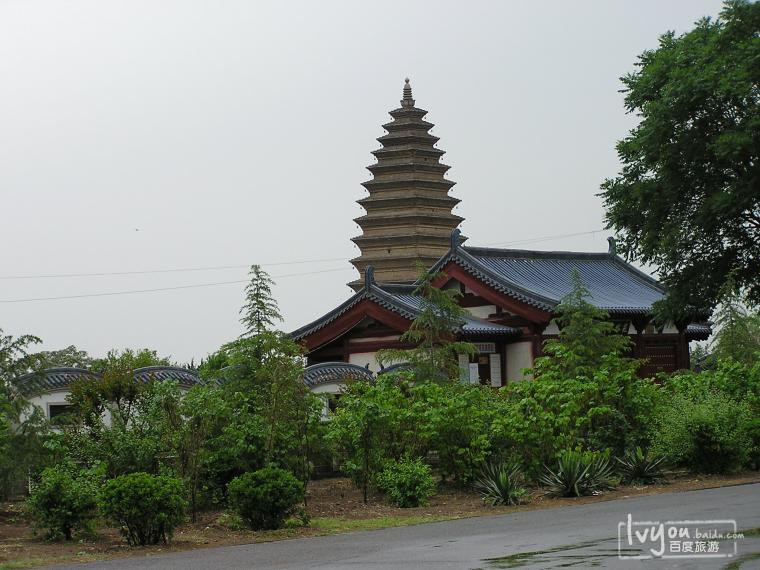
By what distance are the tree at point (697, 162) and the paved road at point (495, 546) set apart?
48.3ft

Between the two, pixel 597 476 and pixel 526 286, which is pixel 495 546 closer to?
pixel 597 476

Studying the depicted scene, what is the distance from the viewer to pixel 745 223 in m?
31.5

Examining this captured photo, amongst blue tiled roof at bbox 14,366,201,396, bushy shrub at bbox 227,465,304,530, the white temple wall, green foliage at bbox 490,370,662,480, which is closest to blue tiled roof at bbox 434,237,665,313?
the white temple wall

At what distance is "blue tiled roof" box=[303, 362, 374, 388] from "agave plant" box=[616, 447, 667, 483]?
10.1 metres

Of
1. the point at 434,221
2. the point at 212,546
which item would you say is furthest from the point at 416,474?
→ the point at 434,221

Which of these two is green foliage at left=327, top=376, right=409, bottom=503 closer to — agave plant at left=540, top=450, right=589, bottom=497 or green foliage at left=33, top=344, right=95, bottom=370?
agave plant at left=540, top=450, right=589, bottom=497

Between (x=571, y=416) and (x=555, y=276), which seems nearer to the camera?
(x=571, y=416)

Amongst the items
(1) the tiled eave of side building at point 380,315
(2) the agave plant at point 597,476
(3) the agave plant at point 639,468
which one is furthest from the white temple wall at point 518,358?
(2) the agave plant at point 597,476

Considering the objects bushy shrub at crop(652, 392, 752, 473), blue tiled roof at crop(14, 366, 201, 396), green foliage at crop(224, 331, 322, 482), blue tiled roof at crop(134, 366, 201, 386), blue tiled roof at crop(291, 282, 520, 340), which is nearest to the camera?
green foliage at crop(224, 331, 322, 482)

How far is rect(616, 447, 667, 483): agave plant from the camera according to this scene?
19500mm

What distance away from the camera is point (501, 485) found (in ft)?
57.1

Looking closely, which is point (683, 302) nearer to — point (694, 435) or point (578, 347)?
point (578, 347)

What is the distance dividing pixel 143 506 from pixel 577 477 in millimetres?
7405

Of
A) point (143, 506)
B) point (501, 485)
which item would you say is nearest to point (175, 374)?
point (501, 485)
